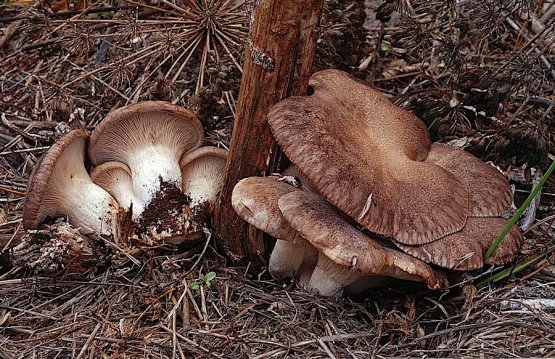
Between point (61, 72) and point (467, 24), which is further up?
point (467, 24)

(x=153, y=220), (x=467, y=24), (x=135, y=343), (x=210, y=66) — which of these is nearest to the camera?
(x=135, y=343)

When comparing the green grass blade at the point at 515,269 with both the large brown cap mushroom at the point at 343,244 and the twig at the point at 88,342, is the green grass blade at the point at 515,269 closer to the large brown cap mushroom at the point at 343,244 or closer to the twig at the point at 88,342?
the large brown cap mushroom at the point at 343,244

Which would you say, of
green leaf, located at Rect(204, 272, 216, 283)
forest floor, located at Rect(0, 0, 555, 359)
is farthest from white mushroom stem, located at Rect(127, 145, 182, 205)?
green leaf, located at Rect(204, 272, 216, 283)

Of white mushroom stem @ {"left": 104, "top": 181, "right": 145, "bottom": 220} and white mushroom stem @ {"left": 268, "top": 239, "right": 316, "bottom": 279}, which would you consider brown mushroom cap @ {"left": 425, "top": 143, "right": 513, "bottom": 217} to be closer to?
white mushroom stem @ {"left": 268, "top": 239, "right": 316, "bottom": 279}

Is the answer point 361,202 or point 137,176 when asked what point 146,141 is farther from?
point 361,202

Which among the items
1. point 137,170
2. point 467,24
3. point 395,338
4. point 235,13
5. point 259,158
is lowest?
point 395,338

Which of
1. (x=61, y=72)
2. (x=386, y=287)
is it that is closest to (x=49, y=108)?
(x=61, y=72)

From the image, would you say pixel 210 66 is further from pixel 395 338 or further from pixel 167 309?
pixel 395 338

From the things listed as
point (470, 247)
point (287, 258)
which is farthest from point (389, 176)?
point (287, 258)
